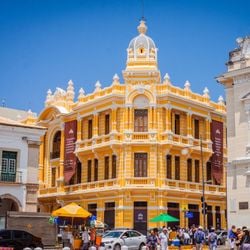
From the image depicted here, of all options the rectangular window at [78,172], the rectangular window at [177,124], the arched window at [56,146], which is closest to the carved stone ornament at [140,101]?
the rectangular window at [177,124]

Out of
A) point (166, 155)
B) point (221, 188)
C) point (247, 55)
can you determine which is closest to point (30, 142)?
point (166, 155)

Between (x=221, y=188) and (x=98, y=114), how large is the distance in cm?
1231

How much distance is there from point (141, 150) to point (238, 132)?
39.7ft

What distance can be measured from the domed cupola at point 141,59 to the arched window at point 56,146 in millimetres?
10738

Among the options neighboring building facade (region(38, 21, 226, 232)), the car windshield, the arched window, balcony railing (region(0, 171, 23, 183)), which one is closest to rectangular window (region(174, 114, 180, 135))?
neighboring building facade (region(38, 21, 226, 232))

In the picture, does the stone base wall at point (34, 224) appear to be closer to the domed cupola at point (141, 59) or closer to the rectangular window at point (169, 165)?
the rectangular window at point (169, 165)

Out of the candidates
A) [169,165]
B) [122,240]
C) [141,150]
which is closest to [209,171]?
[169,165]

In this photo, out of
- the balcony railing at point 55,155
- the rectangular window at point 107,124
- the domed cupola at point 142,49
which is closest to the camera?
the domed cupola at point 142,49

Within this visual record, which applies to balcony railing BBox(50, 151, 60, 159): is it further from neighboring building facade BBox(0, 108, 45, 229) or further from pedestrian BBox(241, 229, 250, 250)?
pedestrian BBox(241, 229, 250, 250)

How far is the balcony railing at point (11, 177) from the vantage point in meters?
33.9

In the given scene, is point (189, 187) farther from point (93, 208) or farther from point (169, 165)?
point (93, 208)

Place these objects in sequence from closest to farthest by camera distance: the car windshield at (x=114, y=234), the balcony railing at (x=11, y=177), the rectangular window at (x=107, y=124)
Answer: the car windshield at (x=114, y=234), the balcony railing at (x=11, y=177), the rectangular window at (x=107, y=124)

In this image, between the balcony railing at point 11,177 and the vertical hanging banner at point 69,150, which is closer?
the balcony railing at point 11,177

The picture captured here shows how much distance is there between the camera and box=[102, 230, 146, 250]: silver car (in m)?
28.9
